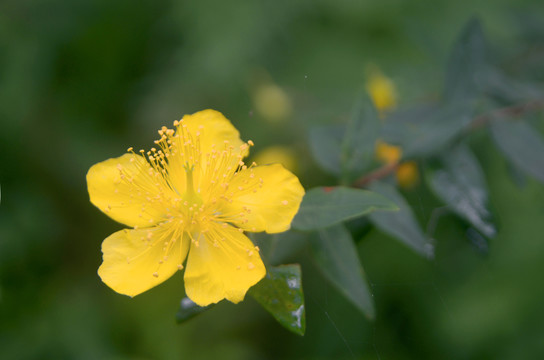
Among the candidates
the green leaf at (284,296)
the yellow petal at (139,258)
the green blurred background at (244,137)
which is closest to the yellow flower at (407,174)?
the green blurred background at (244,137)

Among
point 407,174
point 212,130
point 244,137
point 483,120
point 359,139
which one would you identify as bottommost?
point 244,137

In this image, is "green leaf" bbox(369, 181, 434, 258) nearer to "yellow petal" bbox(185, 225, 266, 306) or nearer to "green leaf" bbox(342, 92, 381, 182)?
"green leaf" bbox(342, 92, 381, 182)

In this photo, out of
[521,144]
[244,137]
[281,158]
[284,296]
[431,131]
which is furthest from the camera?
[244,137]

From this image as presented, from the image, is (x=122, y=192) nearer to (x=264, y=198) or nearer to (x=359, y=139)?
(x=264, y=198)

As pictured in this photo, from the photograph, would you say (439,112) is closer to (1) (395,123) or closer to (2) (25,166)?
(1) (395,123)

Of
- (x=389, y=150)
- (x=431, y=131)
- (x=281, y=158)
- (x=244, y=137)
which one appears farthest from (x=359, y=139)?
(x=244, y=137)

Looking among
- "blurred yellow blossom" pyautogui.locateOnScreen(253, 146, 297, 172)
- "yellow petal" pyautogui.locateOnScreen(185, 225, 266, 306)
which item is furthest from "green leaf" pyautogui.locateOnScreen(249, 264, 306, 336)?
"blurred yellow blossom" pyautogui.locateOnScreen(253, 146, 297, 172)

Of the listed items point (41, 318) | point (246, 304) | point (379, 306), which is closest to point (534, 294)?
point (379, 306)
